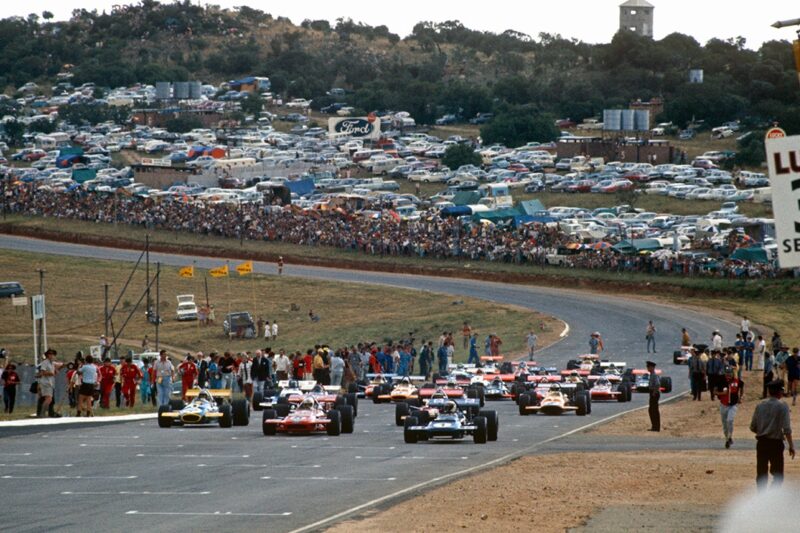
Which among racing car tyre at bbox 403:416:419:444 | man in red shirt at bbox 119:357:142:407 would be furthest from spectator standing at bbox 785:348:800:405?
man in red shirt at bbox 119:357:142:407

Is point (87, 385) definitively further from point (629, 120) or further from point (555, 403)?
point (629, 120)

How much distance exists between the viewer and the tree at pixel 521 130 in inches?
5881

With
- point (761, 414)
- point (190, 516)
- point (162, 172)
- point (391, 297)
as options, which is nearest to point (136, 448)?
point (190, 516)

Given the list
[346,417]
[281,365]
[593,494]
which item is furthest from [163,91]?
[593,494]

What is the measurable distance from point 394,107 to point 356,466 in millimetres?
160526

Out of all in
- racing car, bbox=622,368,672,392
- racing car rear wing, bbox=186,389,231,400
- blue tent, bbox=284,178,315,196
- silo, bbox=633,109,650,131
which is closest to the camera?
racing car rear wing, bbox=186,389,231,400

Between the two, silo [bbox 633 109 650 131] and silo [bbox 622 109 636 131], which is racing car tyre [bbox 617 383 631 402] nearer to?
silo [bbox 622 109 636 131]

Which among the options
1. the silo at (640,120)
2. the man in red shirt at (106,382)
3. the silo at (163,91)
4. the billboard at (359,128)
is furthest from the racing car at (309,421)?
the silo at (163,91)

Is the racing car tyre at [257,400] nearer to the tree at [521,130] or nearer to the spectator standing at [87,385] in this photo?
the spectator standing at [87,385]

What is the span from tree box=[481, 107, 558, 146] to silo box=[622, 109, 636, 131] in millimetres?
13261

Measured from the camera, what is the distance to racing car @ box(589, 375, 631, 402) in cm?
4116

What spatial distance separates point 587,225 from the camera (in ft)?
294

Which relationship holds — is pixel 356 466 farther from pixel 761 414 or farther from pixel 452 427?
pixel 761 414

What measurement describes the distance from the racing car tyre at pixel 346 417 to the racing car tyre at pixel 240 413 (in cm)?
288
